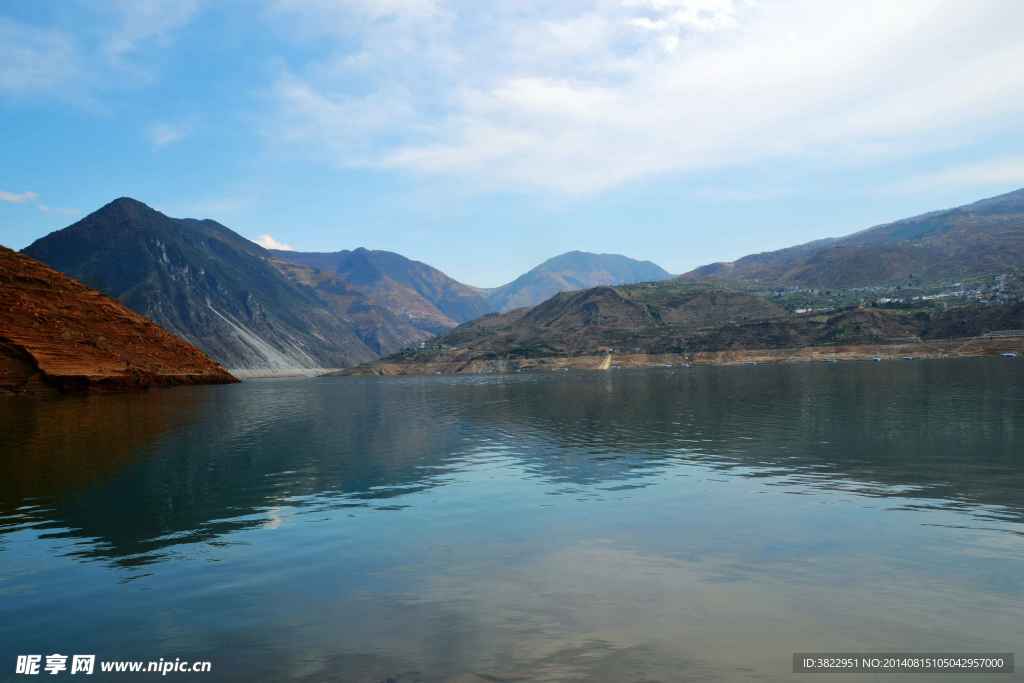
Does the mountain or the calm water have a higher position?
the mountain

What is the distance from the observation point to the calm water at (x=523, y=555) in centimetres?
1551

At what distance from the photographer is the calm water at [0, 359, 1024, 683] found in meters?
15.5

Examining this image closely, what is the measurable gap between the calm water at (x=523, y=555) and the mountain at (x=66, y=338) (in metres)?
105

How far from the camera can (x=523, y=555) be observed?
23.1 meters

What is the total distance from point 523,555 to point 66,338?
16854 cm

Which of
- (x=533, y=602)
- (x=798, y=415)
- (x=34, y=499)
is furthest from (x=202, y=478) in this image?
(x=798, y=415)

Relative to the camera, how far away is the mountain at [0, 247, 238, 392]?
13788 cm

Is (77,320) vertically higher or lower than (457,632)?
higher

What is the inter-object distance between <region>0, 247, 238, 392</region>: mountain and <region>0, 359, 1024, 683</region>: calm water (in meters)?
105

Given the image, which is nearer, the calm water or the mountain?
the calm water

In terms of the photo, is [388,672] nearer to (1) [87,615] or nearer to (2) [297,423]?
(1) [87,615]

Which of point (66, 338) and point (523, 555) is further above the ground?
point (66, 338)

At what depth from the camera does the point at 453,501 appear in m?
32.8

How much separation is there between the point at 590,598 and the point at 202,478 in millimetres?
31172
